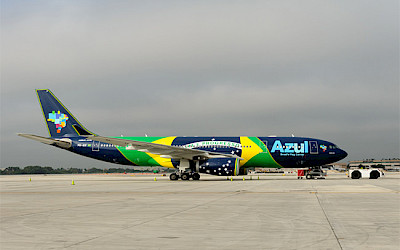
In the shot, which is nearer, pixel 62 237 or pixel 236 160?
pixel 62 237

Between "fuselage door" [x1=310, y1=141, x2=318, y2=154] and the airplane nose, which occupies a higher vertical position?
"fuselage door" [x1=310, y1=141, x2=318, y2=154]

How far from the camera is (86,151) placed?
134 ft

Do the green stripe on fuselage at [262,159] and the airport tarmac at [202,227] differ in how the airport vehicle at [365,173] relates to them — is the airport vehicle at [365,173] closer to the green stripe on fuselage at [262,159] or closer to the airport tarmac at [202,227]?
the green stripe on fuselage at [262,159]

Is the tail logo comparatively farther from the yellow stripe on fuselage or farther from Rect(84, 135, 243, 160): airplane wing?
the yellow stripe on fuselage

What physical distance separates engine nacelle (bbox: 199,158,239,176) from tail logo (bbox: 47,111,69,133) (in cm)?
1614

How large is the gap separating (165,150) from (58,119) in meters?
13.7

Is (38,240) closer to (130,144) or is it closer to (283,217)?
(283,217)

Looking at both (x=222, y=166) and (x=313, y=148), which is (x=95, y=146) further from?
(x=313, y=148)

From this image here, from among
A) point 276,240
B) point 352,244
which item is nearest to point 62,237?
point 276,240

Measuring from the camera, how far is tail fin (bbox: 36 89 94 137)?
42.0m

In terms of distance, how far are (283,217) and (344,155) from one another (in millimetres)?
31544

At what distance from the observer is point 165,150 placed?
116ft

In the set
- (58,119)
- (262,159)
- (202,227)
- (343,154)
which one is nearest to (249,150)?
(262,159)

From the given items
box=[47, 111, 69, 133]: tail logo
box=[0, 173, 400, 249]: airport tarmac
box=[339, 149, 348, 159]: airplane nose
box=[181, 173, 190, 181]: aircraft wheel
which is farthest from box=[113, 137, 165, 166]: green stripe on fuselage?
box=[0, 173, 400, 249]: airport tarmac
